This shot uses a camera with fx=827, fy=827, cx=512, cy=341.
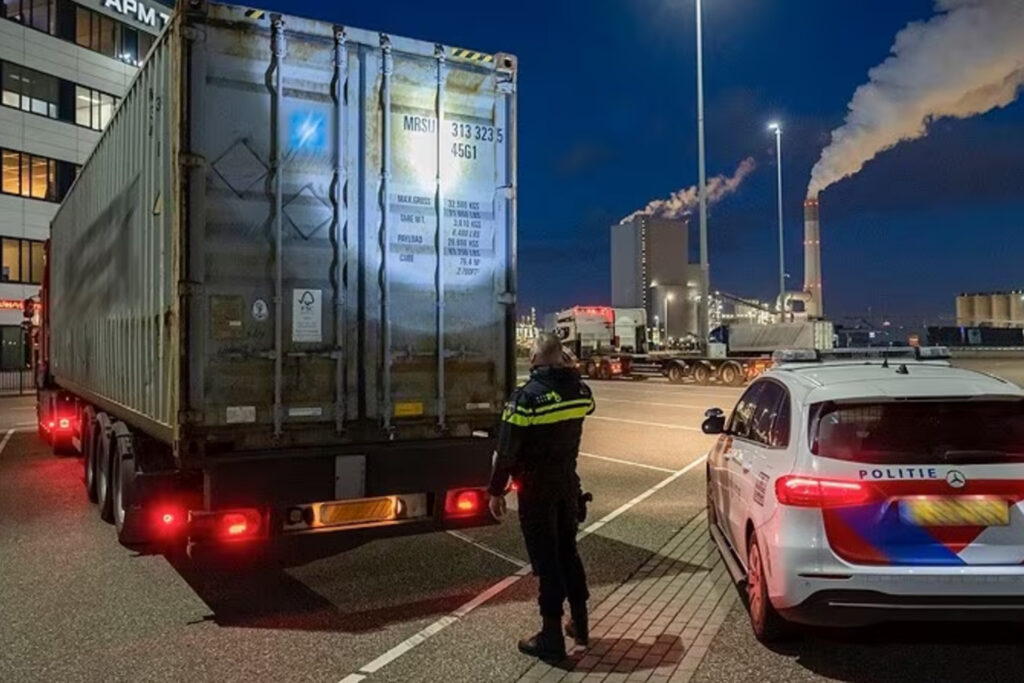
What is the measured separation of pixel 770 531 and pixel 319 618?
278 centimetres

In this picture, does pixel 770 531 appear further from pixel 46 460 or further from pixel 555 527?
pixel 46 460

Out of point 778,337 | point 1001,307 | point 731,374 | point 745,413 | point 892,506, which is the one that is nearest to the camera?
point 892,506

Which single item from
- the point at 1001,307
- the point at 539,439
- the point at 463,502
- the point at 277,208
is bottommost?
the point at 463,502

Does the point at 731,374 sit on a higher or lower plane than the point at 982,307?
lower

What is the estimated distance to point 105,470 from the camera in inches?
290

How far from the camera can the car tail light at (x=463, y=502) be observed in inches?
242

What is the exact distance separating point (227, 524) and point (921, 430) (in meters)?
4.15

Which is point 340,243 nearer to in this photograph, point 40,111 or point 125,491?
point 125,491

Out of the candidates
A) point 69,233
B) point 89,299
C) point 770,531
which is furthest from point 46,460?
point 770,531

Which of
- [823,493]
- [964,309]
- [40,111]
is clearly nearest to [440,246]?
[823,493]

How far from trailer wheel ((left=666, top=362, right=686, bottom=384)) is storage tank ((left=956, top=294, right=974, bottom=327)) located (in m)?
79.9

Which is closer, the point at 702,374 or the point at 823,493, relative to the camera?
the point at 823,493

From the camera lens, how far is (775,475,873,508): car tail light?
396cm

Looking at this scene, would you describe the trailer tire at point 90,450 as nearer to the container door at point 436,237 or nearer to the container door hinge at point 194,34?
the container door at point 436,237
